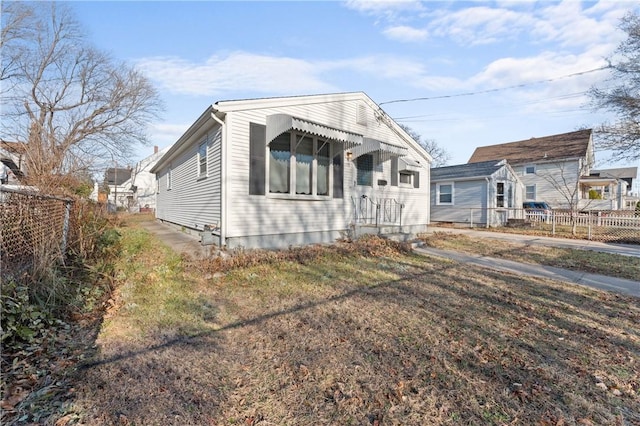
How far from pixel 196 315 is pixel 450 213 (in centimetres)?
1796

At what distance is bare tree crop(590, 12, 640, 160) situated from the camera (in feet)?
57.7

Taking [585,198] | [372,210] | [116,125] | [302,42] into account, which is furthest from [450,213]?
[116,125]

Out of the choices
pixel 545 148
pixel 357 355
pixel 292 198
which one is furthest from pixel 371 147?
pixel 545 148

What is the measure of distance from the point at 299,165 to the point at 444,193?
45.7ft

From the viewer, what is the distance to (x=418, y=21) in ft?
31.3

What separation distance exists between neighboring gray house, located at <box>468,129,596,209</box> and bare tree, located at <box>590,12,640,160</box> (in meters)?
3.38

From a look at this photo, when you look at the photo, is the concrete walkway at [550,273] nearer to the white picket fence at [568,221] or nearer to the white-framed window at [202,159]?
the white-framed window at [202,159]

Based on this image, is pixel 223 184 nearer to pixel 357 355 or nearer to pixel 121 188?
pixel 357 355

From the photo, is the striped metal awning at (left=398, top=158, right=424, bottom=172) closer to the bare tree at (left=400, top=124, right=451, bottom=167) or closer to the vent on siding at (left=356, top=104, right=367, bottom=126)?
the vent on siding at (left=356, top=104, right=367, bottom=126)

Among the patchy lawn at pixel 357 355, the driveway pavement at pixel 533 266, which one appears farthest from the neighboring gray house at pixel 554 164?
the patchy lawn at pixel 357 355

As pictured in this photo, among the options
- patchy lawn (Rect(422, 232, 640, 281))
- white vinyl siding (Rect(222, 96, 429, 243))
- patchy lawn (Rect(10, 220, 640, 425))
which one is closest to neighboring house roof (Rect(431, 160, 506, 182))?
patchy lawn (Rect(422, 232, 640, 281))

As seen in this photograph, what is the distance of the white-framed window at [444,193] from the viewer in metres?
19.2

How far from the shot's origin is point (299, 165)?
843 cm

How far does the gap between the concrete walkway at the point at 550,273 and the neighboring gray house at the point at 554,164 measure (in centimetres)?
1948
